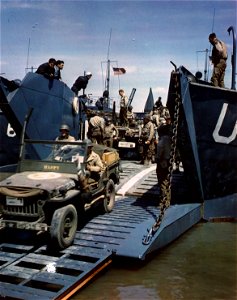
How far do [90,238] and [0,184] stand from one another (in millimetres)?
1665

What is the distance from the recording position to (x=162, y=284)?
5641 mm

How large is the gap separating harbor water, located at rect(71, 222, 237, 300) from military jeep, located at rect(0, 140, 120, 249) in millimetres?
934

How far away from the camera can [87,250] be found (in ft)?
19.7

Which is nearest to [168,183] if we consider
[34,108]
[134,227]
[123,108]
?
[134,227]

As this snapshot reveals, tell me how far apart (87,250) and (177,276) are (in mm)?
1383

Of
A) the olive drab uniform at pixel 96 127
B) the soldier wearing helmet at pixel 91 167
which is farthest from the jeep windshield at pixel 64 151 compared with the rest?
the olive drab uniform at pixel 96 127

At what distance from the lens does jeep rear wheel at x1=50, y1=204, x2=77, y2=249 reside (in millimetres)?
5680

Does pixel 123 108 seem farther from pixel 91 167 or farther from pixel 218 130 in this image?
pixel 91 167

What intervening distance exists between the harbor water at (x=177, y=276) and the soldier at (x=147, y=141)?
4590 mm

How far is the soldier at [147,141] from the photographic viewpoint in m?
11.7

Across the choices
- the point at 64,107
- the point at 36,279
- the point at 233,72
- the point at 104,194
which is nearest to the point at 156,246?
the point at 104,194

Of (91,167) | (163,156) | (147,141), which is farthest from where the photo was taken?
(147,141)

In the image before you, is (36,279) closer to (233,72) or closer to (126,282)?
(126,282)

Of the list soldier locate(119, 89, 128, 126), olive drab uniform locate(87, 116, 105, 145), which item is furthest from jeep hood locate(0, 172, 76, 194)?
soldier locate(119, 89, 128, 126)
